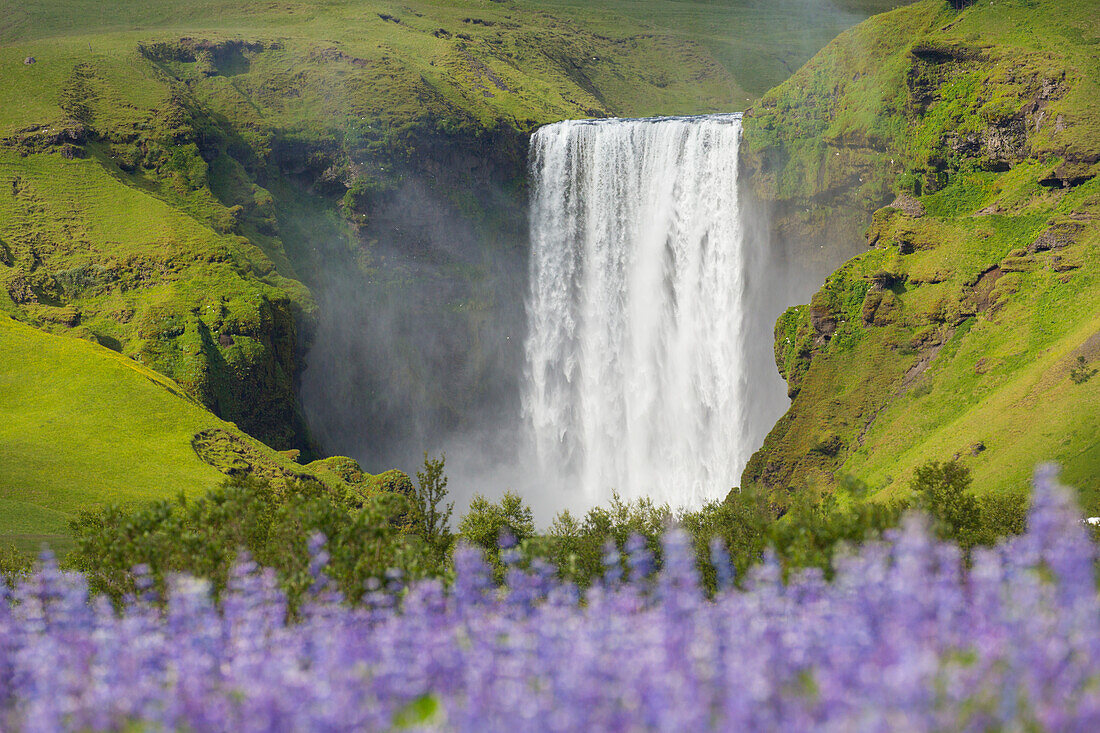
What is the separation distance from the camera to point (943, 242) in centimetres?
6725

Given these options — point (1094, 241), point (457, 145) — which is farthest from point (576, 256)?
point (1094, 241)

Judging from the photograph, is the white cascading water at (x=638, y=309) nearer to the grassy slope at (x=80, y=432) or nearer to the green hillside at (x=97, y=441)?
the green hillside at (x=97, y=441)

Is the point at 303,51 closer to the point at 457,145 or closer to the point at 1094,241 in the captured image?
the point at 457,145

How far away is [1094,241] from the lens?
5891cm

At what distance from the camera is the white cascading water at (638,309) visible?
3531 inches

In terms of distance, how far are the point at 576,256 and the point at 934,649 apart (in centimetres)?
9575

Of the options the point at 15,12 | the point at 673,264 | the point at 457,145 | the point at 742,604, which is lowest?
the point at 742,604

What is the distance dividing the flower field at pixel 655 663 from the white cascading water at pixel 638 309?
71547 millimetres

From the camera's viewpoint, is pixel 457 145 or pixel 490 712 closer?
pixel 490 712

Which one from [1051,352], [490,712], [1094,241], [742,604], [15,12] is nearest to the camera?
[490,712]

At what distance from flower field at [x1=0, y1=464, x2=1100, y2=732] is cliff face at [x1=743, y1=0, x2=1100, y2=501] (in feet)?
124

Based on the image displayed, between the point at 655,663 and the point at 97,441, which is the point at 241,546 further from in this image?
the point at 97,441

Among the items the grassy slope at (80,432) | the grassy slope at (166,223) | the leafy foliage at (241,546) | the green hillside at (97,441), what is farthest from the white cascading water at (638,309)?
the leafy foliage at (241,546)

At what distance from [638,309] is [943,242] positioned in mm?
36665
